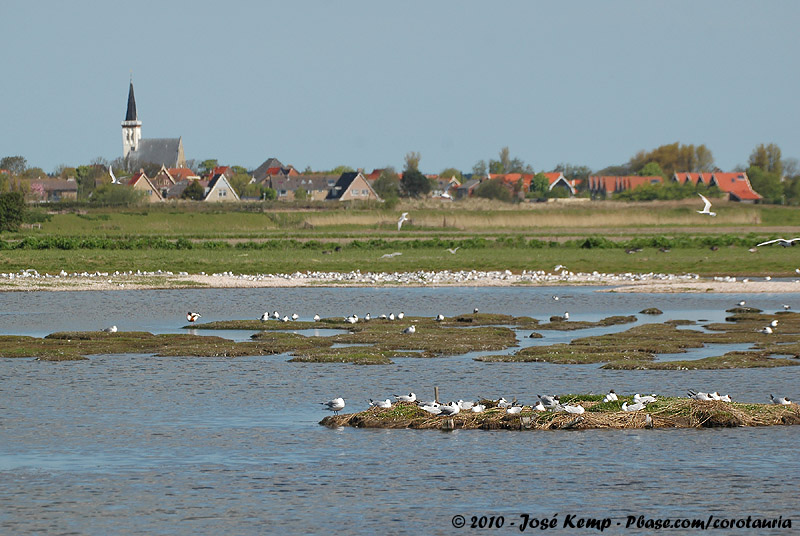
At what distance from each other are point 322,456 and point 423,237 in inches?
2640

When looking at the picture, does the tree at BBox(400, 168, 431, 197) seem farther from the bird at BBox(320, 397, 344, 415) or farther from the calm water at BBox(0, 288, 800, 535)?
the bird at BBox(320, 397, 344, 415)

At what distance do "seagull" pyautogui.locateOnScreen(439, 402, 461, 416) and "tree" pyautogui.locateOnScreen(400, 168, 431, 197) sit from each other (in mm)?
132380

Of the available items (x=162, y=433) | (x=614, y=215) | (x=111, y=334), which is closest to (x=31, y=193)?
(x=614, y=215)

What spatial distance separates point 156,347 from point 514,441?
15460mm

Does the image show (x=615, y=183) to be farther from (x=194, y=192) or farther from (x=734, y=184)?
(x=194, y=192)

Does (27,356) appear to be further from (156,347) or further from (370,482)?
(370,482)

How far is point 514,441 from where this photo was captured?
65.0 feet

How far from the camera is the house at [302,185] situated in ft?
600

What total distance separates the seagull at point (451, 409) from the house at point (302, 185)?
16029 cm

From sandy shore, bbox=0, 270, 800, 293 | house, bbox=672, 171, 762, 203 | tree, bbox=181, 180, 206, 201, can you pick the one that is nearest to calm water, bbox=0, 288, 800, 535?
sandy shore, bbox=0, 270, 800, 293

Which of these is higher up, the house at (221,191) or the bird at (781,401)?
the house at (221,191)

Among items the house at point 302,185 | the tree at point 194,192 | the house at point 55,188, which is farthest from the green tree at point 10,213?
the house at point 302,185

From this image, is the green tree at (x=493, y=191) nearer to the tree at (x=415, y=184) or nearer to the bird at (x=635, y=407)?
the tree at (x=415, y=184)

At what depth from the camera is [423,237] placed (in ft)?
281
